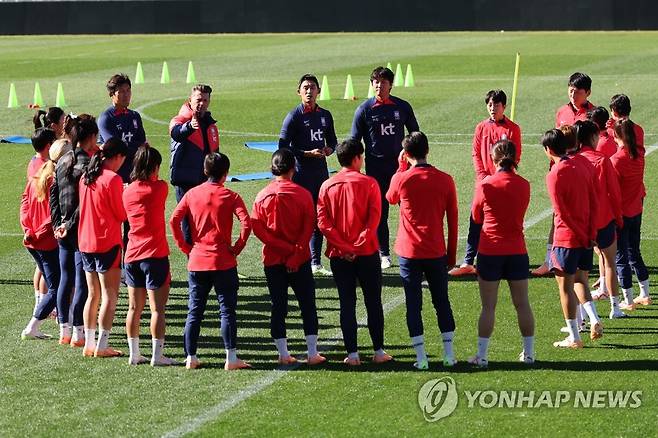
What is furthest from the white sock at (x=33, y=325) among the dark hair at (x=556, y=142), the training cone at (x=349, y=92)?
the training cone at (x=349, y=92)

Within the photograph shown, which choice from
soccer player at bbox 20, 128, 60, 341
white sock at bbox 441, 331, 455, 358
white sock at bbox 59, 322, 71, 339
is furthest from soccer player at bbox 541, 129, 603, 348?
soccer player at bbox 20, 128, 60, 341

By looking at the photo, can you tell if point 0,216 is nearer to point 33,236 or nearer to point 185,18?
point 33,236

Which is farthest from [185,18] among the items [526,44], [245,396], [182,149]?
[245,396]

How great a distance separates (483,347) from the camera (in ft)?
38.4

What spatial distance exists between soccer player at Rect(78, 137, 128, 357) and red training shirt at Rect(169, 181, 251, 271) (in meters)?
0.75

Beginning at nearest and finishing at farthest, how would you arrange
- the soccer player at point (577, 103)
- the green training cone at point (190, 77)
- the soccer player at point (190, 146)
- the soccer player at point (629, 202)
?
1. the soccer player at point (629, 202)
2. the soccer player at point (190, 146)
3. the soccer player at point (577, 103)
4. the green training cone at point (190, 77)

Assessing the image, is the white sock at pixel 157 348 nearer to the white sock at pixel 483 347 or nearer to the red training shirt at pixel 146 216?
the red training shirt at pixel 146 216

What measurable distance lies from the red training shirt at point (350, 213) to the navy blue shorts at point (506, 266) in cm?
95

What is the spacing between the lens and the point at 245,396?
11055 millimetres

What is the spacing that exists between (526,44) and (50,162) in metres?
35.6

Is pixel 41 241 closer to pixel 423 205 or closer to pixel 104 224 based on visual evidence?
pixel 104 224

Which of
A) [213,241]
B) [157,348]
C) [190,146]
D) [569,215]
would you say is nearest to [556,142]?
[569,215]

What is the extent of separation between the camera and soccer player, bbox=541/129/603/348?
39.6ft

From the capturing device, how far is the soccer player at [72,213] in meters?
12.6
